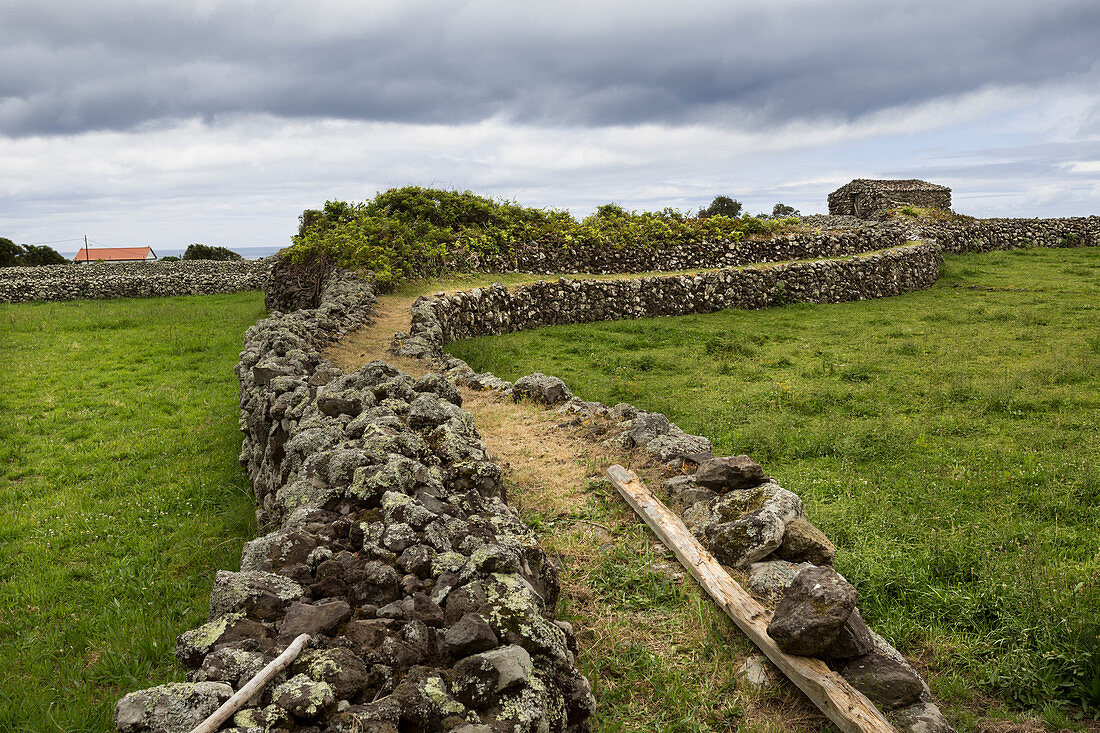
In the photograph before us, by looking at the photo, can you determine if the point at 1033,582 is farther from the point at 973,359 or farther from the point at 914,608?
the point at 973,359

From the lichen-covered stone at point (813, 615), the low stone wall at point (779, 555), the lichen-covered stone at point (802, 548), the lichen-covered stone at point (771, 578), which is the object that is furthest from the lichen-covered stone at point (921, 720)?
the lichen-covered stone at point (802, 548)

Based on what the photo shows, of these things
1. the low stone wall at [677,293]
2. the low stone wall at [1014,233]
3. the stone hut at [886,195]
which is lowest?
the low stone wall at [677,293]

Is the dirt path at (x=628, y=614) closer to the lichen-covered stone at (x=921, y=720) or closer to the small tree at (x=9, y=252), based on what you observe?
the lichen-covered stone at (x=921, y=720)

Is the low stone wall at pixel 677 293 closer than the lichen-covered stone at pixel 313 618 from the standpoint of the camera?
No

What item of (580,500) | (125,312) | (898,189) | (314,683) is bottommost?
(580,500)

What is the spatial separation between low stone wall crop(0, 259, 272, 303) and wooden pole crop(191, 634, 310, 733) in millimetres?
30725

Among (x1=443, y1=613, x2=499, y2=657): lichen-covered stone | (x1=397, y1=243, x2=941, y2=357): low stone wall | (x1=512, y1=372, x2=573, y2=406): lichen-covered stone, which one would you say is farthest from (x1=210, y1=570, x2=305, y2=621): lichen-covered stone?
(x1=397, y1=243, x2=941, y2=357): low stone wall

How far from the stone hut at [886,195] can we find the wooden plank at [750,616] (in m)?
43.2

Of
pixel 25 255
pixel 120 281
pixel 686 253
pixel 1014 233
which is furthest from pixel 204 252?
pixel 1014 233

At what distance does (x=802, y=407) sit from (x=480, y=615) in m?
9.48

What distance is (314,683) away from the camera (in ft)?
10.5

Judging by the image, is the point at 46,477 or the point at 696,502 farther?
the point at 46,477

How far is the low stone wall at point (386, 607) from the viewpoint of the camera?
10.3 feet

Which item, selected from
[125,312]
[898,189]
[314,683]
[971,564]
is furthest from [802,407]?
[898,189]
